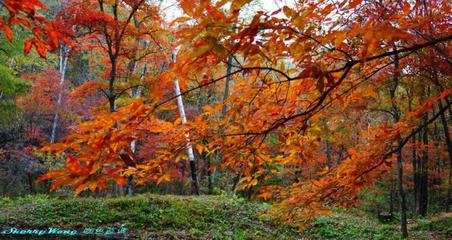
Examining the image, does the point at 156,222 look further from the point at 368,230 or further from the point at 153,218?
the point at 368,230

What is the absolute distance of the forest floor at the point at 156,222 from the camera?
805cm

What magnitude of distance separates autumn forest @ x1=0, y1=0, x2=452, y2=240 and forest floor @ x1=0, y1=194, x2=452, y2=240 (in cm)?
5

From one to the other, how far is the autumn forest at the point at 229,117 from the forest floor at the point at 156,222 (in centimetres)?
5

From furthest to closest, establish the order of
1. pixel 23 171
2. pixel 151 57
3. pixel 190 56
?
pixel 23 171, pixel 151 57, pixel 190 56

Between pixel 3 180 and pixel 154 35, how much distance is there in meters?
12.5

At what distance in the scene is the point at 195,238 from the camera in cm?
825

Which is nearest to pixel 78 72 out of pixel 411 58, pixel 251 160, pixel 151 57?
pixel 151 57

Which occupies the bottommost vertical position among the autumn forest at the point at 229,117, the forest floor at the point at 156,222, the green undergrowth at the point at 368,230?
the green undergrowth at the point at 368,230

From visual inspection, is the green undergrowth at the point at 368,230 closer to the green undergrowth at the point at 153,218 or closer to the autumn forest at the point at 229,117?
the autumn forest at the point at 229,117

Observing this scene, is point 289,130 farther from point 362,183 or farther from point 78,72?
point 78,72

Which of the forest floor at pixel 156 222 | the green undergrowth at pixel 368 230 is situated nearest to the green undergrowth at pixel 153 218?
the forest floor at pixel 156 222

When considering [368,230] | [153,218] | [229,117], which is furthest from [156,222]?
[229,117]

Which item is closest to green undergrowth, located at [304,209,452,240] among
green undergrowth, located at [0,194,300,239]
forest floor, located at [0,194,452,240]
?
forest floor, located at [0,194,452,240]

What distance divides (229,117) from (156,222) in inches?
291
